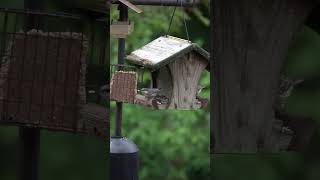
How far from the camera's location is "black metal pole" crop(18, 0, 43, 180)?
1.41m

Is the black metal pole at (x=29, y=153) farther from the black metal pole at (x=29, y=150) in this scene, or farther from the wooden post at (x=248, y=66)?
the wooden post at (x=248, y=66)

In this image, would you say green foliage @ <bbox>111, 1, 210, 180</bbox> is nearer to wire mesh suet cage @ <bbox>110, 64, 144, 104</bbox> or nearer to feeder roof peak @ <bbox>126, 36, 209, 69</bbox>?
wire mesh suet cage @ <bbox>110, 64, 144, 104</bbox>

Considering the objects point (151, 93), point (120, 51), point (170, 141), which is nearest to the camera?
point (151, 93)

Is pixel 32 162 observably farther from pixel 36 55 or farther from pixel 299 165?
pixel 299 165

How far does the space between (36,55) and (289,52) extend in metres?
0.65

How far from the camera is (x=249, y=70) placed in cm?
139

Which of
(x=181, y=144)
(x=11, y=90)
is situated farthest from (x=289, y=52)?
(x=181, y=144)

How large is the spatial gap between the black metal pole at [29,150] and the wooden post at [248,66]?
1.53ft

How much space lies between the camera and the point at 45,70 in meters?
1.40

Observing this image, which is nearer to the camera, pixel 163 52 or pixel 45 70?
pixel 45 70

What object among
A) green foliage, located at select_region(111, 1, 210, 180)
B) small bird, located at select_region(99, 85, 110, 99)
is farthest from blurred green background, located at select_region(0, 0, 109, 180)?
green foliage, located at select_region(111, 1, 210, 180)

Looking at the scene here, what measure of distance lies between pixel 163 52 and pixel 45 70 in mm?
512

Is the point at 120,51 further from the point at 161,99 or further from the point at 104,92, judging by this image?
the point at 104,92

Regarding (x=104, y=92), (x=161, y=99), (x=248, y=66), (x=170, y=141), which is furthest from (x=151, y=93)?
(x=170, y=141)
